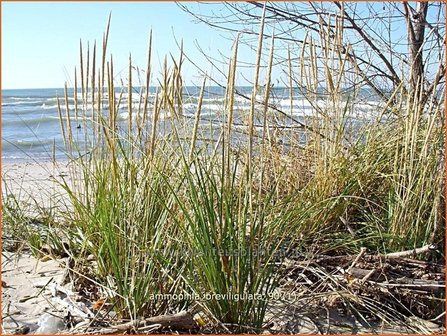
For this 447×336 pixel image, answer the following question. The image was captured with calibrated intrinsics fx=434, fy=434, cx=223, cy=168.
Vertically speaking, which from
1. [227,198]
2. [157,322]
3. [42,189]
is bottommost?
[157,322]

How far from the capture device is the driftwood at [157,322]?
5.14ft

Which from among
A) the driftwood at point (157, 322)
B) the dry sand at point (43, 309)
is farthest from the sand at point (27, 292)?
the driftwood at point (157, 322)

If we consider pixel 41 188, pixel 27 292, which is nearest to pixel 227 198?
pixel 27 292

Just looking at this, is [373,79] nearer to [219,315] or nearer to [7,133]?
[219,315]

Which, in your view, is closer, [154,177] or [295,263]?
[154,177]

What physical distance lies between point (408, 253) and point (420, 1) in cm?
193

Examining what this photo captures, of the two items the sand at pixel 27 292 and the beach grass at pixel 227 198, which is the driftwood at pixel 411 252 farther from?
the sand at pixel 27 292

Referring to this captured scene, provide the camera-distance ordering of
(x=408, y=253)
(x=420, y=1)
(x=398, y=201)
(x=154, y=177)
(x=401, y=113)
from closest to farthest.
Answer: (x=154, y=177), (x=408, y=253), (x=398, y=201), (x=401, y=113), (x=420, y=1)

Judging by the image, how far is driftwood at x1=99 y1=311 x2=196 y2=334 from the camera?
1.57 m

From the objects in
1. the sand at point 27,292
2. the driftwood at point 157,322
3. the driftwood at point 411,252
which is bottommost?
the sand at point 27,292

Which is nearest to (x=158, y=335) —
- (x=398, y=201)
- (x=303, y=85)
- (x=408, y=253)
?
(x=408, y=253)

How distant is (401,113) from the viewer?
2715 mm

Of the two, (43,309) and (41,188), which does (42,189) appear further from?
(43,309)

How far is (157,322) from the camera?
1.58 metres
